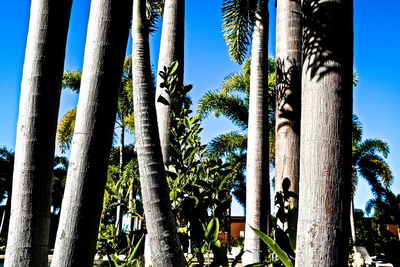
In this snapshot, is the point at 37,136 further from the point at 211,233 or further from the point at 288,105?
the point at 288,105

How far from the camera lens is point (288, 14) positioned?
14.2 ft

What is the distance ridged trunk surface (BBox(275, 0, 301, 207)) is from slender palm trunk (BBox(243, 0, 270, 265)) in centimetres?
193

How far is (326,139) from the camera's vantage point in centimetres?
209

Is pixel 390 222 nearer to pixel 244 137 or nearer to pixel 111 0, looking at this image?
pixel 244 137

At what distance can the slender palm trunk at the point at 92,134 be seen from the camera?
8.54 ft

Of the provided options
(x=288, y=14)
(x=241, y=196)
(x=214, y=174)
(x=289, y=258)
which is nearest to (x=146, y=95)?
(x=214, y=174)

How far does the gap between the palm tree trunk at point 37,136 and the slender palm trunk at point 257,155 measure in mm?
3128

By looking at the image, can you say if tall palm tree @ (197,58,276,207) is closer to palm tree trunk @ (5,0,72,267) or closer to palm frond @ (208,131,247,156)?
palm frond @ (208,131,247,156)

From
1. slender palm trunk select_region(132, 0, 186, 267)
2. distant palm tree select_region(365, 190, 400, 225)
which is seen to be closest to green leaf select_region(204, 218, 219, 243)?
slender palm trunk select_region(132, 0, 186, 267)

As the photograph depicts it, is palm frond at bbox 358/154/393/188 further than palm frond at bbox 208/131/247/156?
Yes

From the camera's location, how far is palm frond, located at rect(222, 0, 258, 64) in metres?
9.09

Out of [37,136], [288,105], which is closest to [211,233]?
[37,136]

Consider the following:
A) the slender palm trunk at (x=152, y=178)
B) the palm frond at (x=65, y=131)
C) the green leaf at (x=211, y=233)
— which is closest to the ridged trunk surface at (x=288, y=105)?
the green leaf at (x=211, y=233)

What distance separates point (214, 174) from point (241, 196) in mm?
31318
